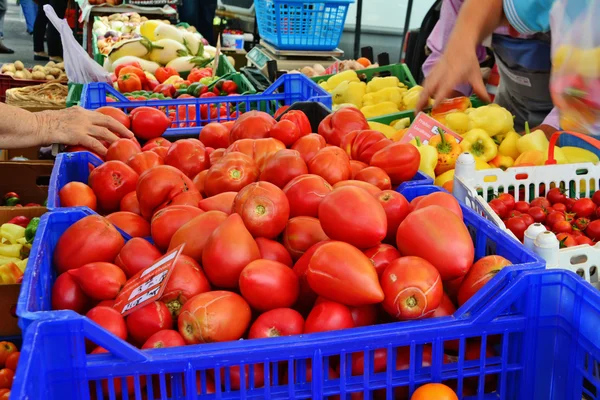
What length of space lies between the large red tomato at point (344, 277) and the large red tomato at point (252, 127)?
0.86m

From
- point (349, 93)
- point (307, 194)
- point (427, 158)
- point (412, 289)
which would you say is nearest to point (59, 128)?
point (307, 194)

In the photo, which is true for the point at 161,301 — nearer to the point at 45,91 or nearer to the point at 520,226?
the point at 520,226

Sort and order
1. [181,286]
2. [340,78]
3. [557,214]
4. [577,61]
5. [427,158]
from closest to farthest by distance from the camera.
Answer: [577,61]
[181,286]
[557,214]
[427,158]
[340,78]

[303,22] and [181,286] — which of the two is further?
[303,22]

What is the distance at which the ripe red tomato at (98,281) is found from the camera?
4.09 ft

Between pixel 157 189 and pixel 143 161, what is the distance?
0.33 meters

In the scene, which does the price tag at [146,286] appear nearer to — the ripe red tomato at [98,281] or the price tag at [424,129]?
the ripe red tomato at [98,281]

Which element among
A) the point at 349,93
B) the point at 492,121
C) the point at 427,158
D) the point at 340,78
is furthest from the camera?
the point at 340,78

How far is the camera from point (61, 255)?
136 centimetres

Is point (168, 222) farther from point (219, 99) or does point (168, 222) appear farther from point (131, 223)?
point (219, 99)

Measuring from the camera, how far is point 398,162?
5.45 ft

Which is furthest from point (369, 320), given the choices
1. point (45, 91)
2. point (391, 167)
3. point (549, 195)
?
point (45, 91)

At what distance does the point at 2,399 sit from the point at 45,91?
3.61m

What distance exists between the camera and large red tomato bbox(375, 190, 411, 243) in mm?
1372
